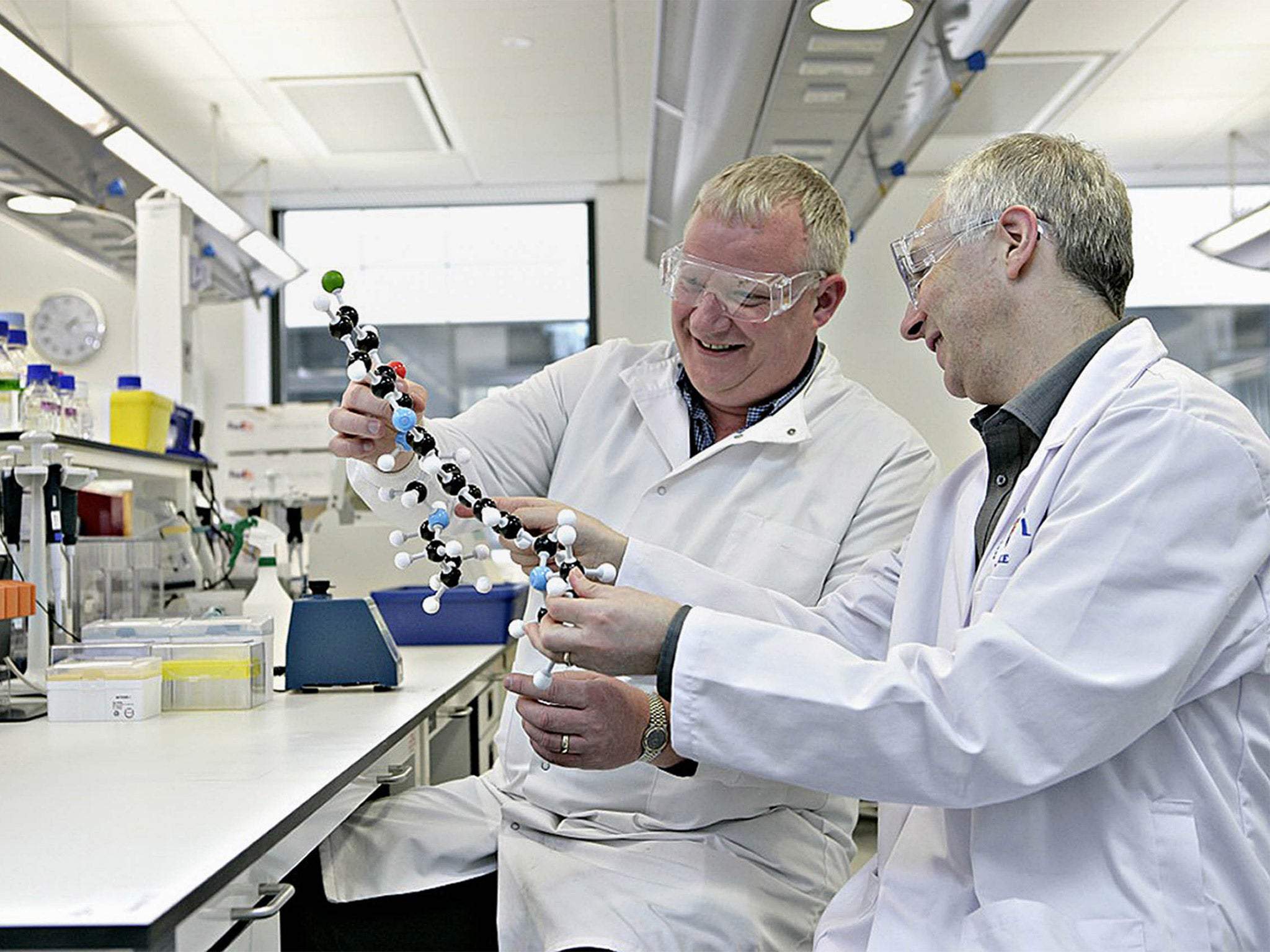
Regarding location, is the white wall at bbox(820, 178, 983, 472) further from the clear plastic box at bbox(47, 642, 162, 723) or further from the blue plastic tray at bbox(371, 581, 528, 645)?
the clear plastic box at bbox(47, 642, 162, 723)

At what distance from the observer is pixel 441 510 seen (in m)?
1.40

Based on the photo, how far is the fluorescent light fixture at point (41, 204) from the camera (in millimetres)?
4223

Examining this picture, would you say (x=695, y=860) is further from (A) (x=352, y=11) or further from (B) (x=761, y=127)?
(A) (x=352, y=11)

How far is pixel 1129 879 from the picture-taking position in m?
1.17

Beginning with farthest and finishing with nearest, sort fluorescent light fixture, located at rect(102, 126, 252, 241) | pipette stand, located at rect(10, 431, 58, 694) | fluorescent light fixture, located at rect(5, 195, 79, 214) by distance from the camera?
fluorescent light fixture, located at rect(5, 195, 79, 214) < fluorescent light fixture, located at rect(102, 126, 252, 241) < pipette stand, located at rect(10, 431, 58, 694)

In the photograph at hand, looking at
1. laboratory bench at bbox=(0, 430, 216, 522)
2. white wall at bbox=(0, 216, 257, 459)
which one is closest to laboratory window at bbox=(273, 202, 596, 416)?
white wall at bbox=(0, 216, 257, 459)

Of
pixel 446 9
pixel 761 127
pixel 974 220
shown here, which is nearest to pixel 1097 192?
pixel 974 220

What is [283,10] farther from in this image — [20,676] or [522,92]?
[20,676]

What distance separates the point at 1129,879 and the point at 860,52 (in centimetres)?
275

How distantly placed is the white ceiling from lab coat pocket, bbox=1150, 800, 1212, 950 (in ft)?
13.5

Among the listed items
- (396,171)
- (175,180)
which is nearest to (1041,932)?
(175,180)

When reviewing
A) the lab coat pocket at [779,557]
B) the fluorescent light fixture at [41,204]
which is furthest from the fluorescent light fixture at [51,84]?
the lab coat pocket at [779,557]

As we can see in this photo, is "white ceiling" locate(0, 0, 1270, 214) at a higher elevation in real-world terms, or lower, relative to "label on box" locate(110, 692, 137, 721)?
higher

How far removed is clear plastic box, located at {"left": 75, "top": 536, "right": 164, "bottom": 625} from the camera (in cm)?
248
